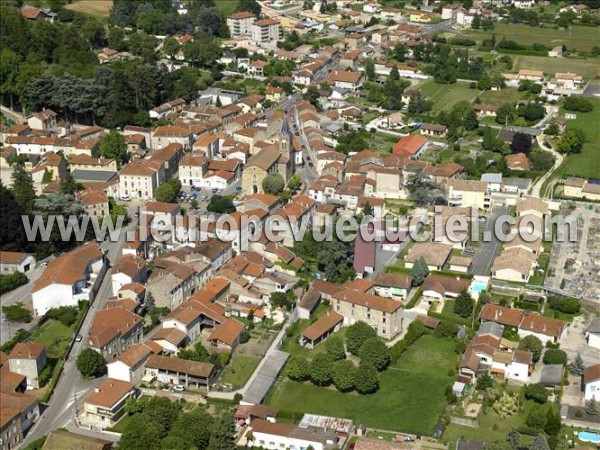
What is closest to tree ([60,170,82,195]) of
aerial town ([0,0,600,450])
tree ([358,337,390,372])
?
aerial town ([0,0,600,450])

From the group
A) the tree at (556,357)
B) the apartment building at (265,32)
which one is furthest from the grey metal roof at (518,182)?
the apartment building at (265,32)

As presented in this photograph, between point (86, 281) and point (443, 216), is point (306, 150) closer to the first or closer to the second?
point (443, 216)

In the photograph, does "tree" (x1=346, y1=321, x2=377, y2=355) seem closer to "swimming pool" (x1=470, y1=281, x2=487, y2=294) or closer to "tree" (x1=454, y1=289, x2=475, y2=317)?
"tree" (x1=454, y1=289, x2=475, y2=317)

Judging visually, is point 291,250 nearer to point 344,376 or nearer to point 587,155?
point 344,376

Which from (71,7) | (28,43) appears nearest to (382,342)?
(28,43)

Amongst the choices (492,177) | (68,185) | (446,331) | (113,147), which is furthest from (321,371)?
(113,147)

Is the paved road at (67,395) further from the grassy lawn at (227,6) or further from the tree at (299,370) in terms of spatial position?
the grassy lawn at (227,6)
